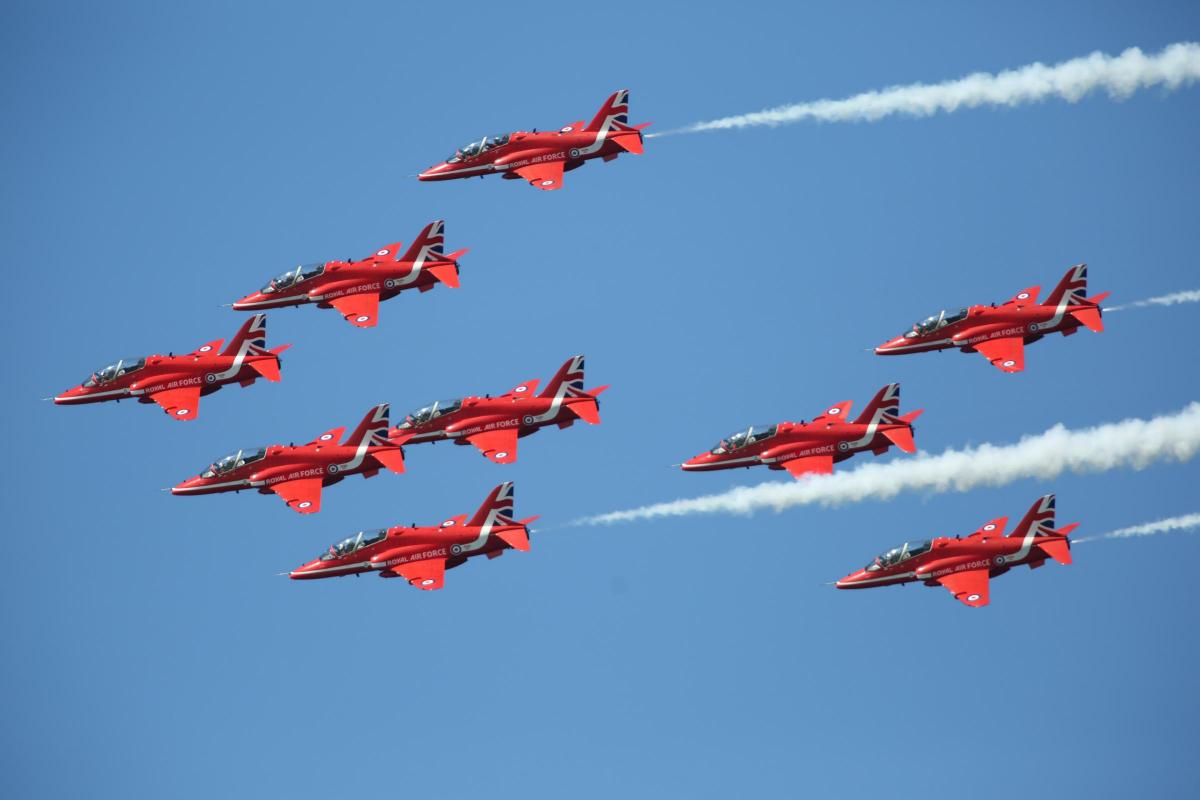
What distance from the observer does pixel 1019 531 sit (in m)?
138

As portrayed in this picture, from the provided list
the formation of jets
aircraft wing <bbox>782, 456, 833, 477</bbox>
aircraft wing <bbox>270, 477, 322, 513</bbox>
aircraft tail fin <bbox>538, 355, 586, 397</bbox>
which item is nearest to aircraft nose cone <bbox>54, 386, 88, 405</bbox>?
the formation of jets

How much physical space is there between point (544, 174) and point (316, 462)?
16282mm

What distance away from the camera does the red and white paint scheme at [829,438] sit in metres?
140

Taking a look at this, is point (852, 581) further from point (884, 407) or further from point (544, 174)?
point (544, 174)

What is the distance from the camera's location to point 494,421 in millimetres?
141875

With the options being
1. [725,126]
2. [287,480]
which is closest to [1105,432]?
[725,126]

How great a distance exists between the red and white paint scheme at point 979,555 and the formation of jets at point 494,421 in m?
0.05

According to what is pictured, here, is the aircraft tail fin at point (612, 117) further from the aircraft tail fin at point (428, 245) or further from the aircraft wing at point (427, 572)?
the aircraft wing at point (427, 572)

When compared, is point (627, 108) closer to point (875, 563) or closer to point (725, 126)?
point (725, 126)

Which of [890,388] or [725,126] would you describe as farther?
[725,126]

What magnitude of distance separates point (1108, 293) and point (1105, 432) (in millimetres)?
5575

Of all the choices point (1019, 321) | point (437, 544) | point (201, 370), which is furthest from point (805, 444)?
point (201, 370)

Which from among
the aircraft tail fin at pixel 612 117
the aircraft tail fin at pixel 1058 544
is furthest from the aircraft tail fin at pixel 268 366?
the aircraft tail fin at pixel 1058 544

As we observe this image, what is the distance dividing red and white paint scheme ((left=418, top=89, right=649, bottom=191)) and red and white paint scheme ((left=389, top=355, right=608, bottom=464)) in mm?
9438
